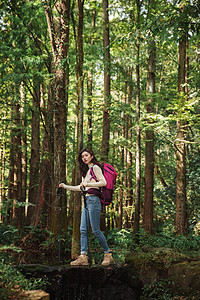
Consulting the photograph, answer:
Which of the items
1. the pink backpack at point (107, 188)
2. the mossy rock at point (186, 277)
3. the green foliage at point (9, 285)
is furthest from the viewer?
the pink backpack at point (107, 188)

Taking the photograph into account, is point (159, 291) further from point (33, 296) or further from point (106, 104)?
point (106, 104)

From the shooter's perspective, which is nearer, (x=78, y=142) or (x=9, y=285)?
(x=9, y=285)

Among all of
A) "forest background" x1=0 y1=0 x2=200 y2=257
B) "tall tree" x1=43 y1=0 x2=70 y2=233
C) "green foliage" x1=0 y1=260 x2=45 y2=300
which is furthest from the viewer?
"tall tree" x1=43 y1=0 x2=70 y2=233

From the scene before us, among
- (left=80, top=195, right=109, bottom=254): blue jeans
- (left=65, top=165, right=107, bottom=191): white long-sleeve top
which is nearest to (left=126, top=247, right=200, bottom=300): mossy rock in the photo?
(left=80, top=195, right=109, bottom=254): blue jeans

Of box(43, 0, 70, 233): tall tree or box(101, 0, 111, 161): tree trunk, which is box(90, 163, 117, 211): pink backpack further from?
box(101, 0, 111, 161): tree trunk

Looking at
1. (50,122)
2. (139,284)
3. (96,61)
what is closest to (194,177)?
(96,61)

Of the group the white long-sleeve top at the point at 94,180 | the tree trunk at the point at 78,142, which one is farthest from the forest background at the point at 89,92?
the white long-sleeve top at the point at 94,180

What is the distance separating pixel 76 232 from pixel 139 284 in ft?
6.19

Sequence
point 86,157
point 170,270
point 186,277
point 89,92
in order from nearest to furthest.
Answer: point 186,277
point 170,270
point 86,157
point 89,92

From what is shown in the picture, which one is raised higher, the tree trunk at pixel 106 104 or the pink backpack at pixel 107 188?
the tree trunk at pixel 106 104

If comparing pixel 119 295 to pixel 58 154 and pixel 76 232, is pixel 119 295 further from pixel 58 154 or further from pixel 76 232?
pixel 58 154

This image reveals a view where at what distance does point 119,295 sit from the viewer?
5.85 meters

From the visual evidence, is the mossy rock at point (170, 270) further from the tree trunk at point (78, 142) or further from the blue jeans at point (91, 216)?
the tree trunk at point (78, 142)

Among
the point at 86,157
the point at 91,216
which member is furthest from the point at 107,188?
the point at 86,157
